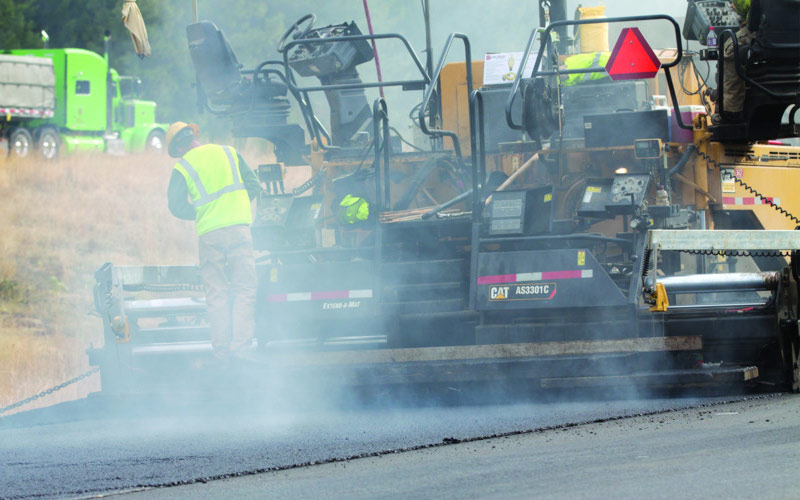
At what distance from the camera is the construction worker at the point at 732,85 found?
282 inches

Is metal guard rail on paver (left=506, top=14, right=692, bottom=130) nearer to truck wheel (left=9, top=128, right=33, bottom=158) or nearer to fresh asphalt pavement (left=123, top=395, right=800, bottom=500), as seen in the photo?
fresh asphalt pavement (left=123, top=395, right=800, bottom=500)

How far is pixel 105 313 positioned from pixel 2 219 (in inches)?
436

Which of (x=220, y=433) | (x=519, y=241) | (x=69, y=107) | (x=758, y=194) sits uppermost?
(x=69, y=107)

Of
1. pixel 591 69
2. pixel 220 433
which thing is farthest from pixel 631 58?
pixel 220 433

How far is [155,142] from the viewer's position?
27922 mm

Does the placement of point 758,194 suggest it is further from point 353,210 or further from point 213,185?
point 213,185

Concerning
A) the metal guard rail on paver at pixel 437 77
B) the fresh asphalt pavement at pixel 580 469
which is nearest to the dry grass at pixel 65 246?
the metal guard rail on paver at pixel 437 77

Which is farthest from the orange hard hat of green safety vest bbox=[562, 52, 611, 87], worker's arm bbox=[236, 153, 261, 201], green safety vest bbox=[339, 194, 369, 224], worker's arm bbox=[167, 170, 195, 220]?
green safety vest bbox=[562, 52, 611, 87]

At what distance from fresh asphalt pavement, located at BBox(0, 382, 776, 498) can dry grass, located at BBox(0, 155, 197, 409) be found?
291 cm

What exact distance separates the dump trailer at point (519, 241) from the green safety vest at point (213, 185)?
44 cm

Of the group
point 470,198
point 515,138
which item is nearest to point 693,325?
point 470,198

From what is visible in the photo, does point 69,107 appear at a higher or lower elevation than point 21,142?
higher

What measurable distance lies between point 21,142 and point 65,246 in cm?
920

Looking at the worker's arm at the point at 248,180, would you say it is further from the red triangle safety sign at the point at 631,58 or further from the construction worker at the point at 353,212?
the red triangle safety sign at the point at 631,58
